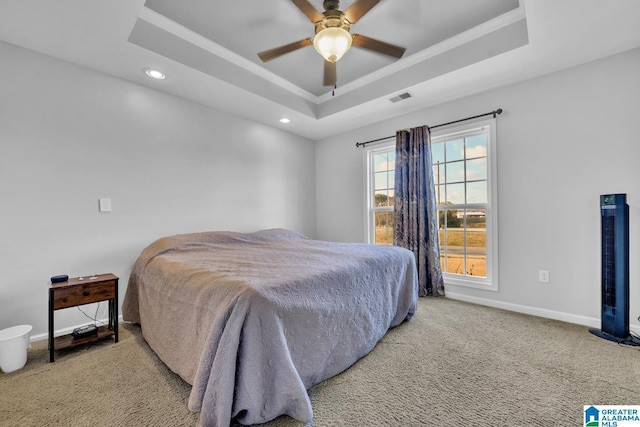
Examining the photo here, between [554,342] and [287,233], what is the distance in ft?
9.13

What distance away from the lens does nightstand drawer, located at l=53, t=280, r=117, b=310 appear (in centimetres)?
189

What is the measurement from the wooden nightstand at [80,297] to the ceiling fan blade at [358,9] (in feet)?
8.66

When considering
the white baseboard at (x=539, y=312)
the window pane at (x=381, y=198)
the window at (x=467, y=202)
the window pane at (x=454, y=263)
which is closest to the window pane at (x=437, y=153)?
the window at (x=467, y=202)

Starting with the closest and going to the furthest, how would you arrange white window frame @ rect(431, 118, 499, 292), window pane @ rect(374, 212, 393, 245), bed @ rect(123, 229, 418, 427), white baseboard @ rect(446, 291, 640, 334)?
1. bed @ rect(123, 229, 418, 427)
2. white baseboard @ rect(446, 291, 640, 334)
3. white window frame @ rect(431, 118, 499, 292)
4. window pane @ rect(374, 212, 393, 245)

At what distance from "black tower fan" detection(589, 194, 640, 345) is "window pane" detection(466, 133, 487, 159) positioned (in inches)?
45.9

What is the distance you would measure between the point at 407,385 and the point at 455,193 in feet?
7.93

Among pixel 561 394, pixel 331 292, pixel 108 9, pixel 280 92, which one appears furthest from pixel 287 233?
pixel 561 394

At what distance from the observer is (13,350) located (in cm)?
173

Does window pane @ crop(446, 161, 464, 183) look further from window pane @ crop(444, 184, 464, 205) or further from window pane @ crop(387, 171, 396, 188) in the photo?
window pane @ crop(387, 171, 396, 188)

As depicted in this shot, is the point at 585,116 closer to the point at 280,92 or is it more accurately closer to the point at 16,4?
the point at 280,92

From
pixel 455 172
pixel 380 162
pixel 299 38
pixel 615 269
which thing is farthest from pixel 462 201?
pixel 299 38

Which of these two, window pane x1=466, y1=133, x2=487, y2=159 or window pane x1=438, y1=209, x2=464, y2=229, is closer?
window pane x1=466, y1=133, x2=487, y2=159

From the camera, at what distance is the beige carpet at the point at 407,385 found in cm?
133

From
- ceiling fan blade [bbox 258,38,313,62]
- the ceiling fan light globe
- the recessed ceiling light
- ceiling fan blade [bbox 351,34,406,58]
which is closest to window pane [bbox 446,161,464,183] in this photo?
ceiling fan blade [bbox 351,34,406,58]
